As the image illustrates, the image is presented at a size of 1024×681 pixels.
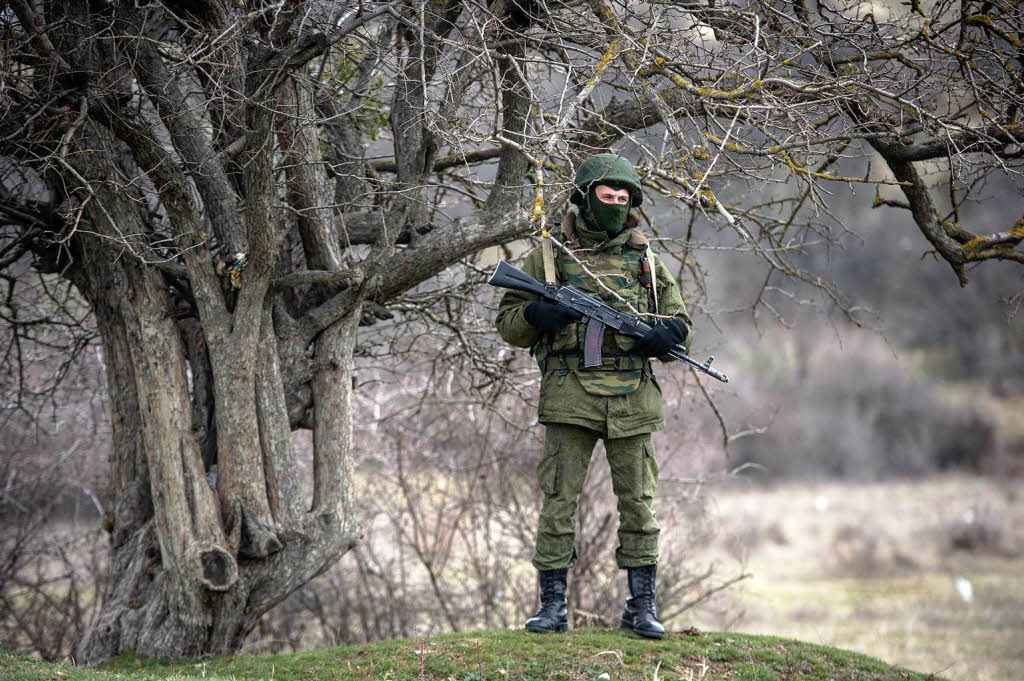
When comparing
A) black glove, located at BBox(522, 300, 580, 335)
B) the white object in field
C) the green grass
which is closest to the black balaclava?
black glove, located at BBox(522, 300, 580, 335)

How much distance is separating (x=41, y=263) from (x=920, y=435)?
2468 cm

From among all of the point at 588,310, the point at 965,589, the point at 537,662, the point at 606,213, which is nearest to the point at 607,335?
the point at 588,310

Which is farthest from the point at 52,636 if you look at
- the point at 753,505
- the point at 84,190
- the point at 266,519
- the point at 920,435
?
the point at 920,435

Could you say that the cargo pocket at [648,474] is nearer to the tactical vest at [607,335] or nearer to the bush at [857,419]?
the tactical vest at [607,335]

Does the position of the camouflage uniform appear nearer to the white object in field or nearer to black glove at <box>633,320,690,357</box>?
black glove at <box>633,320,690,357</box>

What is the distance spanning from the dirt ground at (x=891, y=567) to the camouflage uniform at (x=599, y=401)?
430 centimetres

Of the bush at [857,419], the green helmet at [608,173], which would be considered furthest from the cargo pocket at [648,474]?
the bush at [857,419]

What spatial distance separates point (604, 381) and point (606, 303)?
0.39m

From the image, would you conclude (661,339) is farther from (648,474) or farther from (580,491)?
(580,491)

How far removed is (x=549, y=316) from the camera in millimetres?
4188

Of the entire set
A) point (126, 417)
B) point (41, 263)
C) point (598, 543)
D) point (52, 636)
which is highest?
point (41, 263)

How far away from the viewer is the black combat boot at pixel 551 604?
172 inches

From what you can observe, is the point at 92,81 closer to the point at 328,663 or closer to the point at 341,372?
the point at 341,372

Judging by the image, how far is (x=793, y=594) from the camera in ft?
52.9
